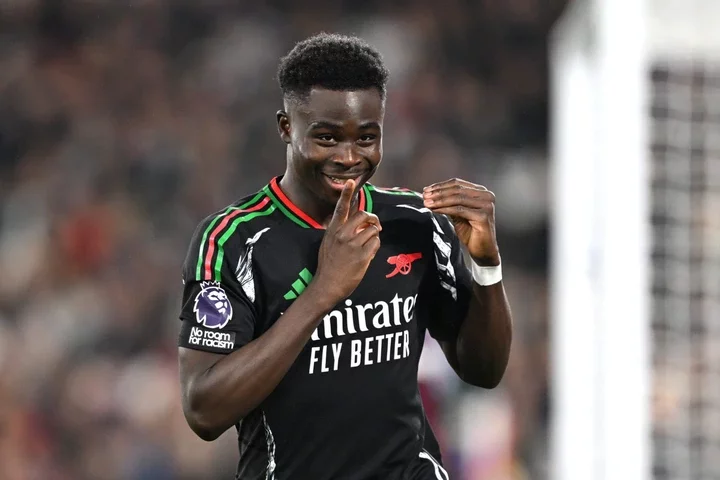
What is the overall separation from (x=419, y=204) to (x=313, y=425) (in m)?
0.64

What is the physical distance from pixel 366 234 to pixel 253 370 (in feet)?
1.26

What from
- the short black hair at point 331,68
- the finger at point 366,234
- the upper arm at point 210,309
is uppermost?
the short black hair at point 331,68

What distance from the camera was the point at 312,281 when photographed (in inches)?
100

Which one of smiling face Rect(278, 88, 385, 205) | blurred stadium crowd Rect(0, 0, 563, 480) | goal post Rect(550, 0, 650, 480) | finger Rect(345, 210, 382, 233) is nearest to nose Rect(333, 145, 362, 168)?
smiling face Rect(278, 88, 385, 205)

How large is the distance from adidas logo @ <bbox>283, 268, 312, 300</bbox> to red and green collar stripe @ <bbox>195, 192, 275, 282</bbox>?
17 centimetres

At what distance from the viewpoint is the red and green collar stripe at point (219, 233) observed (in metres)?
2.63

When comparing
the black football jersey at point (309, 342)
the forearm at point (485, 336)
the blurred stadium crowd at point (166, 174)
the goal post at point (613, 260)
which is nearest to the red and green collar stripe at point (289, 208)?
the black football jersey at point (309, 342)

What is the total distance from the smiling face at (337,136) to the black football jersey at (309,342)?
170 mm

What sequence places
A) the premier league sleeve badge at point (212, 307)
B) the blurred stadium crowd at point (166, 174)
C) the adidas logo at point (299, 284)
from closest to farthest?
the premier league sleeve badge at point (212, 307) → the adidas logo at point (299, 284) → the blurred stadium crowd at point (166, 174)

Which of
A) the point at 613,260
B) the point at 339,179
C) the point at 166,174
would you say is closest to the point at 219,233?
the point at 339,179

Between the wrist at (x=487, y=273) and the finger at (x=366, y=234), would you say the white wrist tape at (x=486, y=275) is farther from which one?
the finger at (x=366, y=234)

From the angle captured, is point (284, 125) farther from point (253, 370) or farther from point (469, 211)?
point (253, 370)

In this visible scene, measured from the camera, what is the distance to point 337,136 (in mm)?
2609

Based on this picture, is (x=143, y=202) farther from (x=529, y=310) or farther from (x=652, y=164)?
(x=652, y=164)
